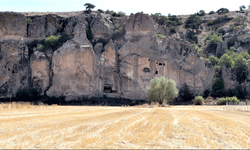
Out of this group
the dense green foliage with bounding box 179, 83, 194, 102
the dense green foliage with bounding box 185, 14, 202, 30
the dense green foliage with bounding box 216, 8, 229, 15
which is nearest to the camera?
the dense green foliage with bounding box 179, 83, 194, 102

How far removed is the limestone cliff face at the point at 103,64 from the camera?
56750 millimetres

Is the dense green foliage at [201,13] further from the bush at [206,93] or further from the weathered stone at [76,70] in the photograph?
the weathered stone at [76,70]

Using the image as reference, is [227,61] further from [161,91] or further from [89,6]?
[89,6]

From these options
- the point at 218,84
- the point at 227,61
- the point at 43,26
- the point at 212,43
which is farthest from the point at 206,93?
the point at 43,26

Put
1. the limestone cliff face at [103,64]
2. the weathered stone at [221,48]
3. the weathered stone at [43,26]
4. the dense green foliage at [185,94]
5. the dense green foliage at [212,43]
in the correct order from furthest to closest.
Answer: the dense green foliage at [212,43]
the weathered stone at [221,48]
the weathered stone at [43,26]
the dense green foliage at [185,94]
the limestone cliff face at [103,64]

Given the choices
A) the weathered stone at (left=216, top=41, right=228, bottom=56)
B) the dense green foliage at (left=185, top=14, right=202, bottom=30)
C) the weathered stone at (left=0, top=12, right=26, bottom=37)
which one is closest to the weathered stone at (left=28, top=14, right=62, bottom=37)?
the weathered stone at (left=0, top=12, right=26, bottom=37)

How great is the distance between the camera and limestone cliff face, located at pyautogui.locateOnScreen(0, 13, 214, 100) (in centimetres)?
5675

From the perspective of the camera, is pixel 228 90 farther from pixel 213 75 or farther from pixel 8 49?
pixel 8 49

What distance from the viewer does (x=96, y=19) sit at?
215ft

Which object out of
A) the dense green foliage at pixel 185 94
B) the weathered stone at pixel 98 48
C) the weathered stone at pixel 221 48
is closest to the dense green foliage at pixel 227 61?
the dense green foliage at pixel 185 94

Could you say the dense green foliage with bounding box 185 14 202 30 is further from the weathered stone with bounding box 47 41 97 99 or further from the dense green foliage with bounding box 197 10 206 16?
the weathered stone with bounding box 47 41 97 99

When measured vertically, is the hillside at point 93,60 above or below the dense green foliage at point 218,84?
above

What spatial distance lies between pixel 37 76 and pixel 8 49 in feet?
32.3

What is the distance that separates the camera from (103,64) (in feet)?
190
